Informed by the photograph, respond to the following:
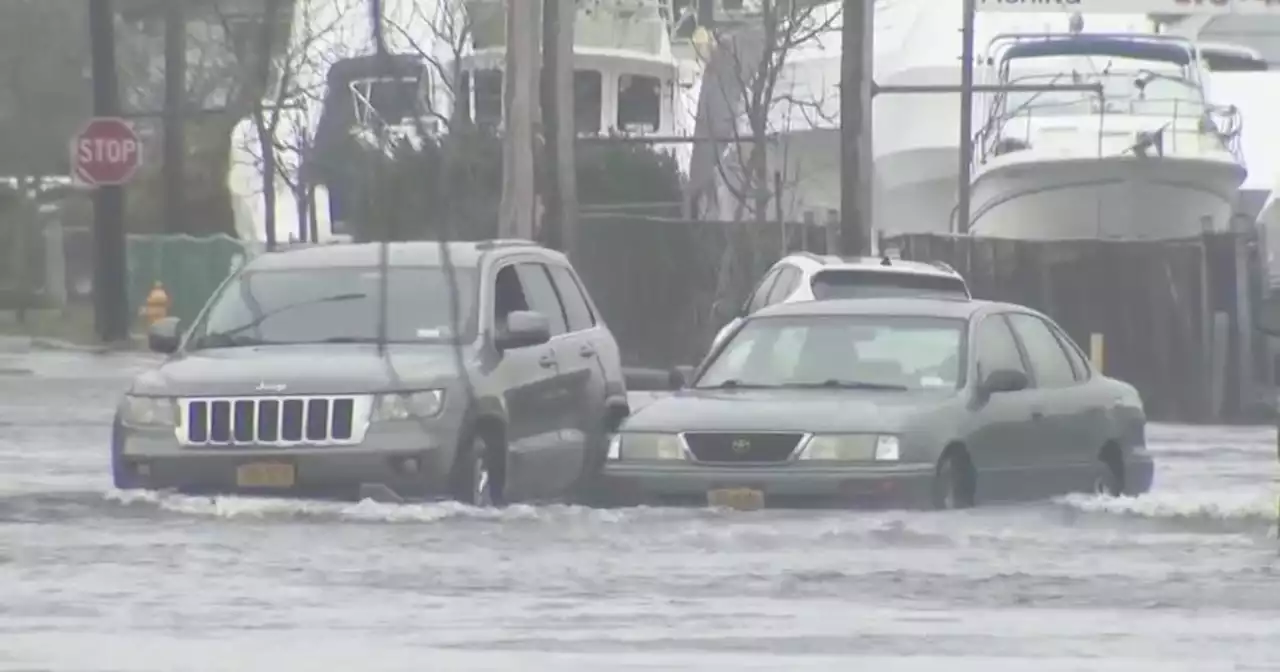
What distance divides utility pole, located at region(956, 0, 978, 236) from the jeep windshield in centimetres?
1872

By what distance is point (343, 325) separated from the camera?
15773 millimetres

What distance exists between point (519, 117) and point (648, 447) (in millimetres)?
14096

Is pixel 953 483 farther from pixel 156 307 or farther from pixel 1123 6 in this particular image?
pixel 156 307

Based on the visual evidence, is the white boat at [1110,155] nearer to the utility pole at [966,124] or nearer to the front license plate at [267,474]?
the utility pole at [966,124]

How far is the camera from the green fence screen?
147 ft

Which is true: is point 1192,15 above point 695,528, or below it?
above

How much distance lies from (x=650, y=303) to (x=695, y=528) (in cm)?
2082

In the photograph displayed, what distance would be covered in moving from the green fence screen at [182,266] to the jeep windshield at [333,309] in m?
28.3

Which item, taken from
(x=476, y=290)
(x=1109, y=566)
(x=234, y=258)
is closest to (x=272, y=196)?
(x=234, y=258)

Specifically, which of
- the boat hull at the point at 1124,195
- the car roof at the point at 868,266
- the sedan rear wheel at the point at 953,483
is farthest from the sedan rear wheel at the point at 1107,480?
the boat hull at the point at 1124,195

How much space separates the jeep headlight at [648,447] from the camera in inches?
586

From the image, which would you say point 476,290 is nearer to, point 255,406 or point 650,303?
point 255,406

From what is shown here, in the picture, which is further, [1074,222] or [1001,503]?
[1074,222]

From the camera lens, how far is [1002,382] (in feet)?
50.9
